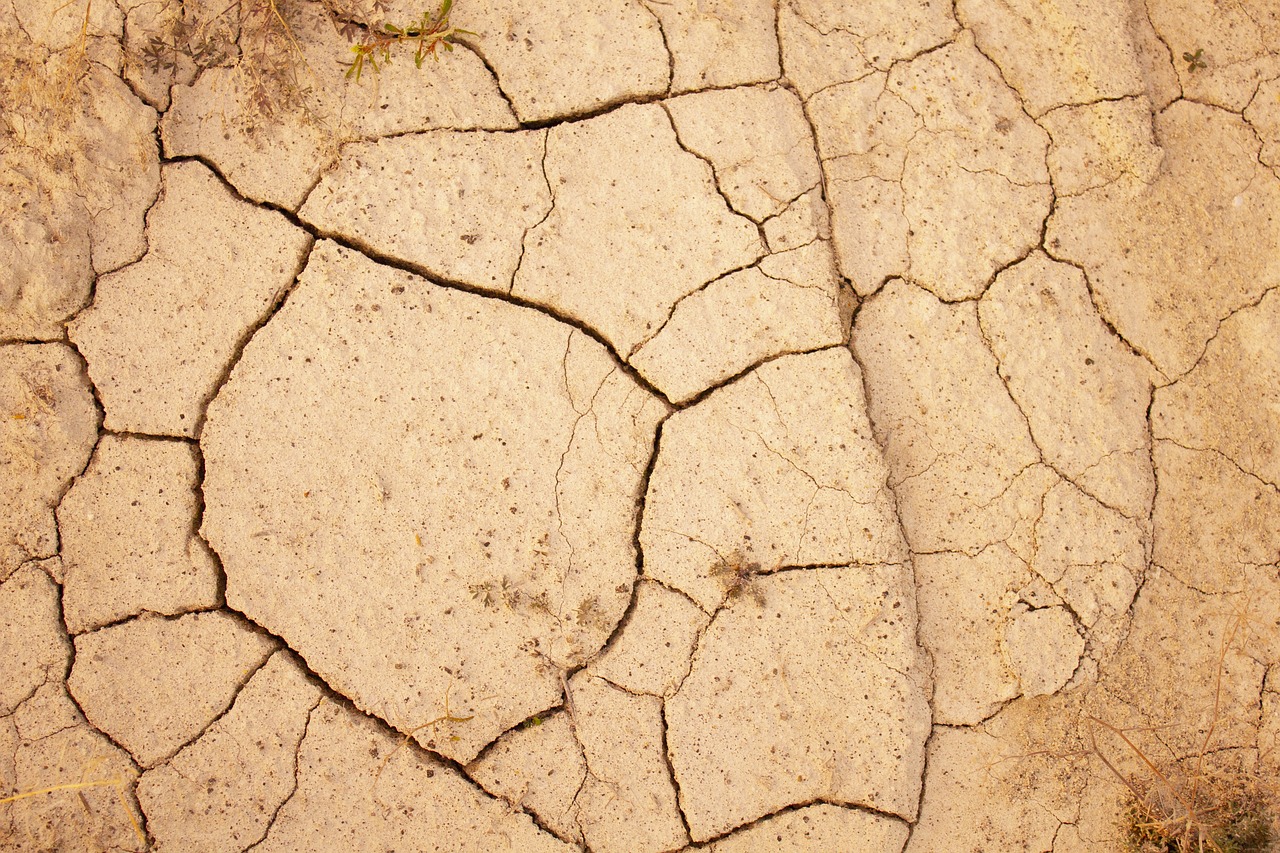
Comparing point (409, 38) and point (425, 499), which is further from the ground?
point (409, 38)

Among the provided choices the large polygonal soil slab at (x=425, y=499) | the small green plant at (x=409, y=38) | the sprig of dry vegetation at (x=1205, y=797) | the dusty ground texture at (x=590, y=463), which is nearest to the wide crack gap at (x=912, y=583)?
the dusty ground texture at (x=590, y=463)

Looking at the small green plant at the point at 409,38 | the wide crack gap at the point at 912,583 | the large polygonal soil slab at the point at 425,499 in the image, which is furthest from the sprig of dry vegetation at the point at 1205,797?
the small green plant at the point at 409,38

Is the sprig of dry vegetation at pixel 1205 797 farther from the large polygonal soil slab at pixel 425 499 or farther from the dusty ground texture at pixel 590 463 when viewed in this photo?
the large polygonal soil slab at pixel 425 499

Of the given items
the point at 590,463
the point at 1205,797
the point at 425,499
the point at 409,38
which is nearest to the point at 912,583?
the point at 590,463

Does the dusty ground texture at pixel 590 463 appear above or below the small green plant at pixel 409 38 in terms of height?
below

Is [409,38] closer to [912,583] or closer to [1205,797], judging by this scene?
[912,583]

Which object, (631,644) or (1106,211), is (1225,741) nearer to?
(1106,211)
